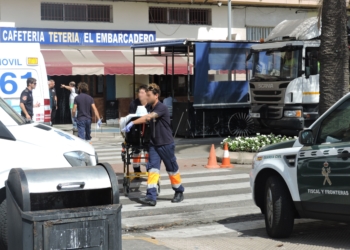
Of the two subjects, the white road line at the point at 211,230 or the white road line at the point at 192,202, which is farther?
the white road line at the point at 192,202

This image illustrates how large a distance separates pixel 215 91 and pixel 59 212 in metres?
17.8

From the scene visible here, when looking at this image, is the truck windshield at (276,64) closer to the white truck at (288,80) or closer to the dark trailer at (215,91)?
the white truck at (288,80)

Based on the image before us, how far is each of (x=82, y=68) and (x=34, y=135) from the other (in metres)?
20.9

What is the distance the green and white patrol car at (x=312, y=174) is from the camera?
7293mm

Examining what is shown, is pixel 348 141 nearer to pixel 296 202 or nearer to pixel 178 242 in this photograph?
pixel 296 202

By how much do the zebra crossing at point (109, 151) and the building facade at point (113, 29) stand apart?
5.65 meters

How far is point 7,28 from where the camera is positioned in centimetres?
2773

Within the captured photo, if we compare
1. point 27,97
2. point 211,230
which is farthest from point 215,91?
point 211,230

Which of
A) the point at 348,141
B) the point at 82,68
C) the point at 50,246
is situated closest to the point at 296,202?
the point at 348,141

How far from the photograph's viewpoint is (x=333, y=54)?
15.4m

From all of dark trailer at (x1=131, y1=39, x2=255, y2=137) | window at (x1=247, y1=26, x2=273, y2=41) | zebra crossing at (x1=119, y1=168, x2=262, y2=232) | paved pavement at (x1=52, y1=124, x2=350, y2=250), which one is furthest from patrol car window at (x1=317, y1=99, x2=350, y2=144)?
window at (x1=247, y1=26, x2=273, y2=41)

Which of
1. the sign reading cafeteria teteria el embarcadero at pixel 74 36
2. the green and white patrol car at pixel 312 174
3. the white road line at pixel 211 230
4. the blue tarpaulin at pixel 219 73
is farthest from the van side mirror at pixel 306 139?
the sign reading cafeteria teteria el embarcadero at pixel 74 36

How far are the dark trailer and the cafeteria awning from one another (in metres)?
4.49

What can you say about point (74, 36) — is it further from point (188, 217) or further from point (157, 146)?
point (188, 217)
